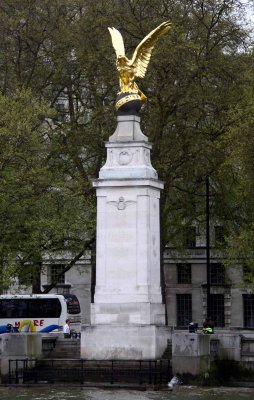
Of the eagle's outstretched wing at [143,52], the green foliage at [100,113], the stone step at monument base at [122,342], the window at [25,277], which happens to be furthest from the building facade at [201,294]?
the stone step at monument base at [122,342]

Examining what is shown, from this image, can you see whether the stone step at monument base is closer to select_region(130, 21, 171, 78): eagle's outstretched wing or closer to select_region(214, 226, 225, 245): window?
select_region(130, 21, 171, 78): eagle's outstretched wing

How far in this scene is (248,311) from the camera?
71062mm

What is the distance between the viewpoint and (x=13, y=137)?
47.9m

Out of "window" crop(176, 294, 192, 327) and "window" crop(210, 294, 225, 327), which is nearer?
"window" crop(210, 294, 225, 327)

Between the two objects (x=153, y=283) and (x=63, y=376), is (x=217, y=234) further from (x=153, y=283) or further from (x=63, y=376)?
(x=63, y=376)

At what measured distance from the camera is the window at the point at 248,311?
232 feet

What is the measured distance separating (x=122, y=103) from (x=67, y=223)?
8.65 m

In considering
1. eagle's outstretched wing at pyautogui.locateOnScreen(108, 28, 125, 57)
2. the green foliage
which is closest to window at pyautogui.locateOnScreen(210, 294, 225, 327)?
the green foliage

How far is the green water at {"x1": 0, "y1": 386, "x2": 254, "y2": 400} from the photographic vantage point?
3250 centimetres

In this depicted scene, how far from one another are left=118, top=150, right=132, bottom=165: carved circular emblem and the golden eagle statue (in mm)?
2596

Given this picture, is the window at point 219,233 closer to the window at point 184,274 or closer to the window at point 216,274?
the window at point 216,274

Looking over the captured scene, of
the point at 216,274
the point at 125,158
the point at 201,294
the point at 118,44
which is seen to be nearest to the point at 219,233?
the point at 216,274

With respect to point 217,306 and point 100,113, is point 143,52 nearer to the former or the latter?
point 100,113

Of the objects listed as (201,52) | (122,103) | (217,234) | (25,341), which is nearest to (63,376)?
(25,341)
